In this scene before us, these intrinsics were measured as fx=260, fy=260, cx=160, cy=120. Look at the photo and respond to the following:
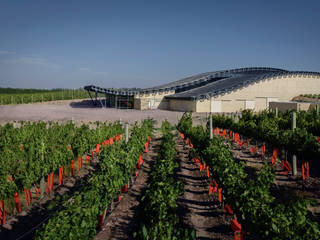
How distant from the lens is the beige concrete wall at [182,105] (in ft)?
127

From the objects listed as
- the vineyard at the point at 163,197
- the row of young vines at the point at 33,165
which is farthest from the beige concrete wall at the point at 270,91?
the row of young vines at the point at 33,165

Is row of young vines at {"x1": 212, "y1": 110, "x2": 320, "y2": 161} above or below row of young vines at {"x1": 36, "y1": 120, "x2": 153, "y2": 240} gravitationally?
above

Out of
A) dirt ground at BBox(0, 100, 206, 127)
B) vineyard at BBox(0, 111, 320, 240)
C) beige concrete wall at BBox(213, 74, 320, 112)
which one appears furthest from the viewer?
beige concrete wall at BBox(213, 74, 320, 112)

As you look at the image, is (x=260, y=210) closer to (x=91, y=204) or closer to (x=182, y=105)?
(x=91, y=204)

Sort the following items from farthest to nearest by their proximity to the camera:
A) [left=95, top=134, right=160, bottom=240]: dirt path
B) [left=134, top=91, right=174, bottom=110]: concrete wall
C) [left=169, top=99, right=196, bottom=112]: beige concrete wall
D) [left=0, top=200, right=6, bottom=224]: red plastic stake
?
1. [left=134, top=91, right=174, bottom=110]: concrete wall
2. [left=169, top=99, right=196, bottom=112]: beige concrete wall
3. [left=0, top=200, right=6, bottom=224]: red plastic stake
4. [left=95, top=134, right=160, bottom=240]: dirt path

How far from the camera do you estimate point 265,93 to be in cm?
4200

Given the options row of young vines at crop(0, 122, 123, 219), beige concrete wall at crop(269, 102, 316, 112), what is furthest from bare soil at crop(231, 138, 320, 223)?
beige concrete wall at crop(269, 102, 316, 112)

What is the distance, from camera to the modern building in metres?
39.5

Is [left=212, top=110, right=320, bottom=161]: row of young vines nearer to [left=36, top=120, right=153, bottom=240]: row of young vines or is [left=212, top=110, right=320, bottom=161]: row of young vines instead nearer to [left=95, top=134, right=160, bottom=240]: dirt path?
[left=95, top=134, right=160, bottom=240]: dirt path

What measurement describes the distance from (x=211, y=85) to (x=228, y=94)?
1032cm

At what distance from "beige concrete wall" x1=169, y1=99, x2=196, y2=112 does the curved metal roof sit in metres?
0.67

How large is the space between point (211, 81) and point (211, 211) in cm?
4985

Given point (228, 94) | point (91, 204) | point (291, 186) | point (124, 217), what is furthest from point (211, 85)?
point (91, 204)

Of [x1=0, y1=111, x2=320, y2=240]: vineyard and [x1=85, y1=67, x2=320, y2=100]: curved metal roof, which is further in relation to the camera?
[x1=85, y1=67, x2=320, y2=100]: curved metal roof
